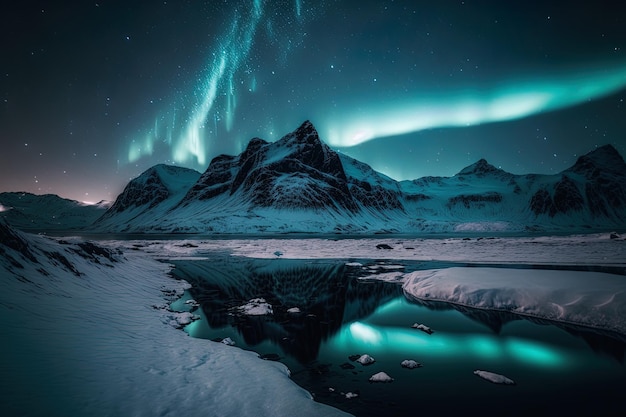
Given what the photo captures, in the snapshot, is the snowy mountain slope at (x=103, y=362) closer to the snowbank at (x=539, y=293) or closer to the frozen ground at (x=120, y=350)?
the frozen ground at (x=120, y=350)

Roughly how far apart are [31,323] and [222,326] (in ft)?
21.3

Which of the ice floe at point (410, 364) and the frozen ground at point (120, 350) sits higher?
the frozen ground at point (120, 350)

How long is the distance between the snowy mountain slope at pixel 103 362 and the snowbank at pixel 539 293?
39.5 ft

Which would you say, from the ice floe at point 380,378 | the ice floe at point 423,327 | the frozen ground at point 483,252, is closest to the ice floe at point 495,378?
the ice floe at point 380,378

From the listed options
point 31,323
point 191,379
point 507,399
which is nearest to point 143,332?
point 31,323

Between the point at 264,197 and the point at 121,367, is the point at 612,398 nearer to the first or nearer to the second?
the point at 121,367

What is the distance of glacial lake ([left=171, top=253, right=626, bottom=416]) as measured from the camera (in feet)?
22.3

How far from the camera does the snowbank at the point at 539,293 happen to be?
11.6 meters

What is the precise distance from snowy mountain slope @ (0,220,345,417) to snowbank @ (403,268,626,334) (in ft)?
39.5

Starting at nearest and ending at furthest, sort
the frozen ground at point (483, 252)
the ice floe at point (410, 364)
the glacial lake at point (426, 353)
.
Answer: the glacial lake at point (426, 353)
the ice floe at point (410, 364)
the frozen ground at point (483, 252)

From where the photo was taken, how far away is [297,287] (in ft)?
70.9

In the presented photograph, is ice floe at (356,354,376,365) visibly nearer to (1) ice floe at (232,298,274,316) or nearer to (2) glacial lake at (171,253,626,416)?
(2) glacial lake at (171,253,626,416)

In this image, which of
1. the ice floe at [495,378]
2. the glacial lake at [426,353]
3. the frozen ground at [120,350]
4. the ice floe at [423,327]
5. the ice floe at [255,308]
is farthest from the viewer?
the ice floe at [255,308]

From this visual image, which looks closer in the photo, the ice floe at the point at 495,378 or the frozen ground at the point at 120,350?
the frozen ground at the point at 120,350
